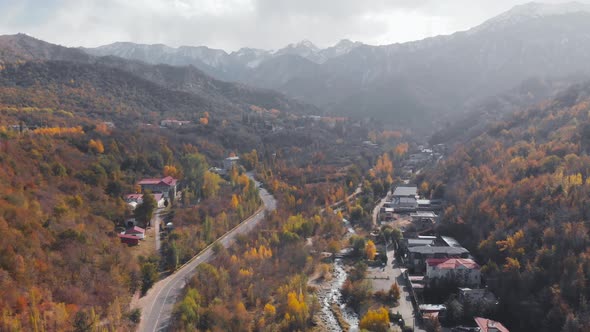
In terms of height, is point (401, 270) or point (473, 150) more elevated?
point (473, 150)

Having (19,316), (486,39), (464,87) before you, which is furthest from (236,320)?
(486,39)

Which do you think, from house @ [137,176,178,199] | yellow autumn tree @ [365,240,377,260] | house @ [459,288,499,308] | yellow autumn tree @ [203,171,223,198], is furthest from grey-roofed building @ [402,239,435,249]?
house @ [137,176,178,199]

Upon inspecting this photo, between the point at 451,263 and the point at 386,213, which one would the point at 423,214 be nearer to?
the point at 386,213

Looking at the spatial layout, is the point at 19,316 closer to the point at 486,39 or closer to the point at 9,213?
the point at 9,213

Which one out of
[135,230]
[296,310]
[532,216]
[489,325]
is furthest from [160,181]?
[532,216]

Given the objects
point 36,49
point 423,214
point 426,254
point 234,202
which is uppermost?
point 36,49

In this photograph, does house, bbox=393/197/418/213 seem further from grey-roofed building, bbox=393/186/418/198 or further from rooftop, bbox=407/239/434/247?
rooftop, bbox=407/239/434/247

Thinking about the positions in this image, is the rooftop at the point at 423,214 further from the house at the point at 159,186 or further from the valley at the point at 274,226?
the house at the point at 159,186
